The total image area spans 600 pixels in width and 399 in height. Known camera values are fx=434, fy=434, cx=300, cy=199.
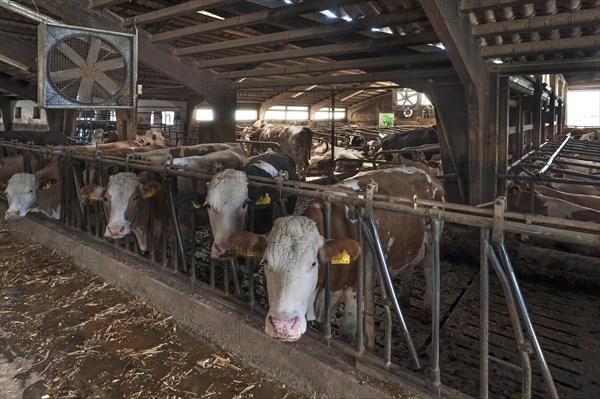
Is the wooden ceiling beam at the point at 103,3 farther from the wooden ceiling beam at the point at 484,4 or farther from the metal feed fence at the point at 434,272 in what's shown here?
the wooden ceiling beam at the point at 484,4

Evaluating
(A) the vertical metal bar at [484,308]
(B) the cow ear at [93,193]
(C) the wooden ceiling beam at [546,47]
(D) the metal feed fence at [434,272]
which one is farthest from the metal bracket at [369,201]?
(B) the cow ear at [93,193]

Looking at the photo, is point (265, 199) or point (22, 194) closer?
point (265, 199)

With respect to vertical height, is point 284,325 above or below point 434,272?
below

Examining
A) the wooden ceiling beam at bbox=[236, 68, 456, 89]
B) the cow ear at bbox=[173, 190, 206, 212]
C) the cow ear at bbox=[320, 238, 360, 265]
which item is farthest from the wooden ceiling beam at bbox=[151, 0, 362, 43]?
the cow ear at bbox=[320, 238, 360, 265]

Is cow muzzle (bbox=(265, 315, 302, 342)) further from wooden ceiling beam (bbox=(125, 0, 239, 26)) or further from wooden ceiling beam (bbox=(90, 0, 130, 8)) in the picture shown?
wooden ceiling beam (bbox=(90, 0, 130, 8))

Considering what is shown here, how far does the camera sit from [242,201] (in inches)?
132

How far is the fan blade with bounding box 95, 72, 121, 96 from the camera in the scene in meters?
4.93

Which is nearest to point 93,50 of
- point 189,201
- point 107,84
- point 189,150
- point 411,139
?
point 107,84

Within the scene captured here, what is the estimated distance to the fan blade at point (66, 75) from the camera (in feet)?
14.9

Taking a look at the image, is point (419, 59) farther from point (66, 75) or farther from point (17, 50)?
point (17, 50)

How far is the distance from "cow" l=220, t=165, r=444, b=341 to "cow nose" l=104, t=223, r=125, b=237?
1.57 meters

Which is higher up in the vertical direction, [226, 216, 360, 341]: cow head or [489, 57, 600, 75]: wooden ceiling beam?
[489, 57, 600, 75]: wooden ceiling beam

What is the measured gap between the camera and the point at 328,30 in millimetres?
4492

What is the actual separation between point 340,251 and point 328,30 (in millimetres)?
2932
